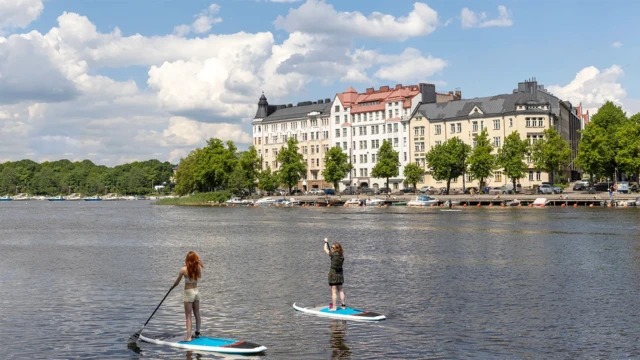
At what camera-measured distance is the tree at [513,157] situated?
148875 millimetres

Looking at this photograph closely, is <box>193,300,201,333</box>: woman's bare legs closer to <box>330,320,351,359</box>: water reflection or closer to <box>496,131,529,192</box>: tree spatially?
<box>330,320,351,359</box>: water reflection

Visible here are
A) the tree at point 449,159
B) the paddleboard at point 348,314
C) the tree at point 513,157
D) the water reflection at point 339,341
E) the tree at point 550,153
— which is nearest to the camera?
the water reflection at point 339,341

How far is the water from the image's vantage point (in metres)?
24.4

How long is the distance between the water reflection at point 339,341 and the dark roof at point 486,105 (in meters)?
150

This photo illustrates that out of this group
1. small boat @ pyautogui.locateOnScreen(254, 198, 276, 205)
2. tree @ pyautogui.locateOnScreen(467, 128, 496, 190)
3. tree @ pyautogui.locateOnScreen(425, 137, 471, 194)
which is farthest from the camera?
small boat @ pyautogui.locateOnScreen(254, 198, 276, 205)

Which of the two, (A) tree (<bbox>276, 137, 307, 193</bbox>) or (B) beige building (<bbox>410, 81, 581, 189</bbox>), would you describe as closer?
(B) beige building (<bbox>410, 81, 581, 189</bbox>)

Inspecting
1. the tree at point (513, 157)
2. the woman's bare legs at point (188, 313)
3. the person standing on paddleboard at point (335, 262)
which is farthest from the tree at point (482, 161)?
the woman's bare legs at point (188, 313)

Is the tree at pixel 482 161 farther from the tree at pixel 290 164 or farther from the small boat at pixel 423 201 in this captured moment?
the tree at pixel 290 164

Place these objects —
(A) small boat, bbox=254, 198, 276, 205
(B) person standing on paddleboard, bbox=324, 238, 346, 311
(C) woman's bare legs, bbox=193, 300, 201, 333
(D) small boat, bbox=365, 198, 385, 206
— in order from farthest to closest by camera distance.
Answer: (A) small boat, bbox=254, 198, 276, 205
(D) small boat, bbox=365, 198, 385, 206
(B) person standing on paddleboard, bbox=324, 238, 346, 311
(C) woman's bare legs, bbox=193, 300, 201, 333

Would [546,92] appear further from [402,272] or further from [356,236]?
[402,272]

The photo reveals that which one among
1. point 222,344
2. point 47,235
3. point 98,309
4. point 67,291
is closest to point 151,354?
point 222,344

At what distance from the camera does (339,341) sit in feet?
81.9

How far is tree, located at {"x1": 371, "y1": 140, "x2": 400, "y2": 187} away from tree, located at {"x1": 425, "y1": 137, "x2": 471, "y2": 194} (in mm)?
14885

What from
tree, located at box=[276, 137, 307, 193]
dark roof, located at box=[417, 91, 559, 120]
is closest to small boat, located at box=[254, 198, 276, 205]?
tree, located at box=[276, 137, 307, 193]
